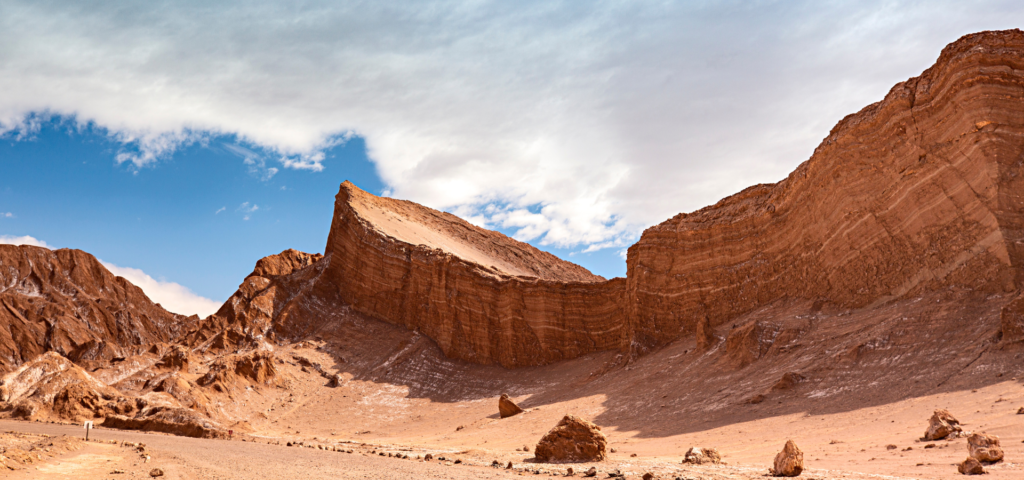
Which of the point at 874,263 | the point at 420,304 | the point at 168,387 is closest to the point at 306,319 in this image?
the point at 420,304

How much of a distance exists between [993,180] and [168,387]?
4365cm

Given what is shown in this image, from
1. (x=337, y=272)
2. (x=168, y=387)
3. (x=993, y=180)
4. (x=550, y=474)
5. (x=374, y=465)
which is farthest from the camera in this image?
(x=337, y=272)

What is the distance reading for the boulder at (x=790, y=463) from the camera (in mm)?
13094

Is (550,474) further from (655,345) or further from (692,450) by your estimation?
(655,345)

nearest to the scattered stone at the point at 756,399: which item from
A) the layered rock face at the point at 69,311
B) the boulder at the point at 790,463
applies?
the boulder at the point at 790,463

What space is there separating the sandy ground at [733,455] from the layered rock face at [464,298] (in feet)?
74.1

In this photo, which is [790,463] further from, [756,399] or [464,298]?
[464,298]

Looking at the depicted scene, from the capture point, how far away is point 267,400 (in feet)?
140

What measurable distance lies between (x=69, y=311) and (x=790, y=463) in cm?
A: 7353

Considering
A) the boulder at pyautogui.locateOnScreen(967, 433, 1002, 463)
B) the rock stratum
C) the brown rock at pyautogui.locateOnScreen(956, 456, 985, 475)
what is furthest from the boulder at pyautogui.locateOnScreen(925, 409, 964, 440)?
the rock stratum

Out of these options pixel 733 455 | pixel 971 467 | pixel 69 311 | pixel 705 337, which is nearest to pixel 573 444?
pixel 733 455

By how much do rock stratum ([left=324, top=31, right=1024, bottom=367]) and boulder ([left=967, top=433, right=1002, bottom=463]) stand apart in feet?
36.4

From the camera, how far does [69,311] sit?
6650cm

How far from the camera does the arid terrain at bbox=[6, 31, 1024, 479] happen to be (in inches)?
744
